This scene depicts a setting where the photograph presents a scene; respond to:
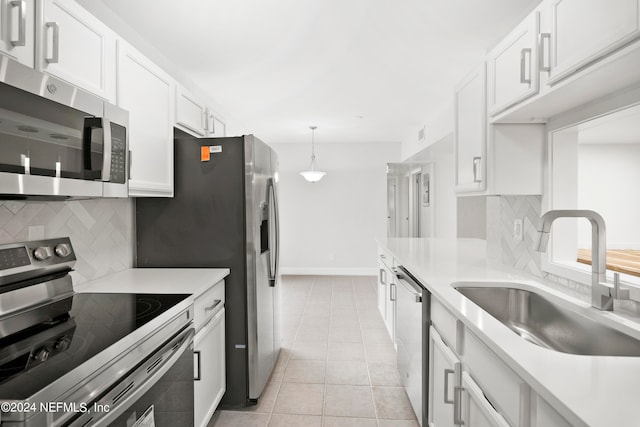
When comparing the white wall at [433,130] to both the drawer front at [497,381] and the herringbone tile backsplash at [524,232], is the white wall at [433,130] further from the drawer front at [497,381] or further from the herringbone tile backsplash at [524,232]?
the drawer front at [497,381]

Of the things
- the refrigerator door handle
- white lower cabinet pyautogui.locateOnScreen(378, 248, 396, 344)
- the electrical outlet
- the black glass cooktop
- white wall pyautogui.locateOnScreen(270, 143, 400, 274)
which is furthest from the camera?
white wall pyautogui.locateOnScreen(270, 143, 400, 274)

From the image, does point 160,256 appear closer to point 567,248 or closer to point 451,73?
point 567,248

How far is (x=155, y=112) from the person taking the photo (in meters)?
2.09

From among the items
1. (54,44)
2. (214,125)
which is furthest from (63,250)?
(214,125)

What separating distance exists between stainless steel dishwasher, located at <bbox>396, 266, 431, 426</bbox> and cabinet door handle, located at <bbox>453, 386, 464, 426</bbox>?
0.50 metres

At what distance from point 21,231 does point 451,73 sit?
11.0 ft

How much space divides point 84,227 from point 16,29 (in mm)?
1120

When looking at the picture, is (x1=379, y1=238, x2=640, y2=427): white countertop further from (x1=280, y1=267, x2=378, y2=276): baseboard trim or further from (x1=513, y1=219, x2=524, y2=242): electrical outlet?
(x1=280, y1=267, x2=378, y2=276): baseboard trim

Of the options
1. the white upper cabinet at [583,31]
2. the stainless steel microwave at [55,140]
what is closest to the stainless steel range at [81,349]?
the stainless steel microwave at [55,140]

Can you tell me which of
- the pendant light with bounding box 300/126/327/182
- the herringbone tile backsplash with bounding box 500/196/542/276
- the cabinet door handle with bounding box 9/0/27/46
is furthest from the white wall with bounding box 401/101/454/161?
the cabinet door handle with bounding box 9/0/27/46

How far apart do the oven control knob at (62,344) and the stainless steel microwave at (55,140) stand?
0.47m

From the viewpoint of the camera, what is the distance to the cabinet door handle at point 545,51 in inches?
54.4

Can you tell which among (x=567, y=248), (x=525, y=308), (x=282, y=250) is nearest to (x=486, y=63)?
(x=567, y=248)

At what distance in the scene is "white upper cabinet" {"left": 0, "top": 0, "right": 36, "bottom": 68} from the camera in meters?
1.12
